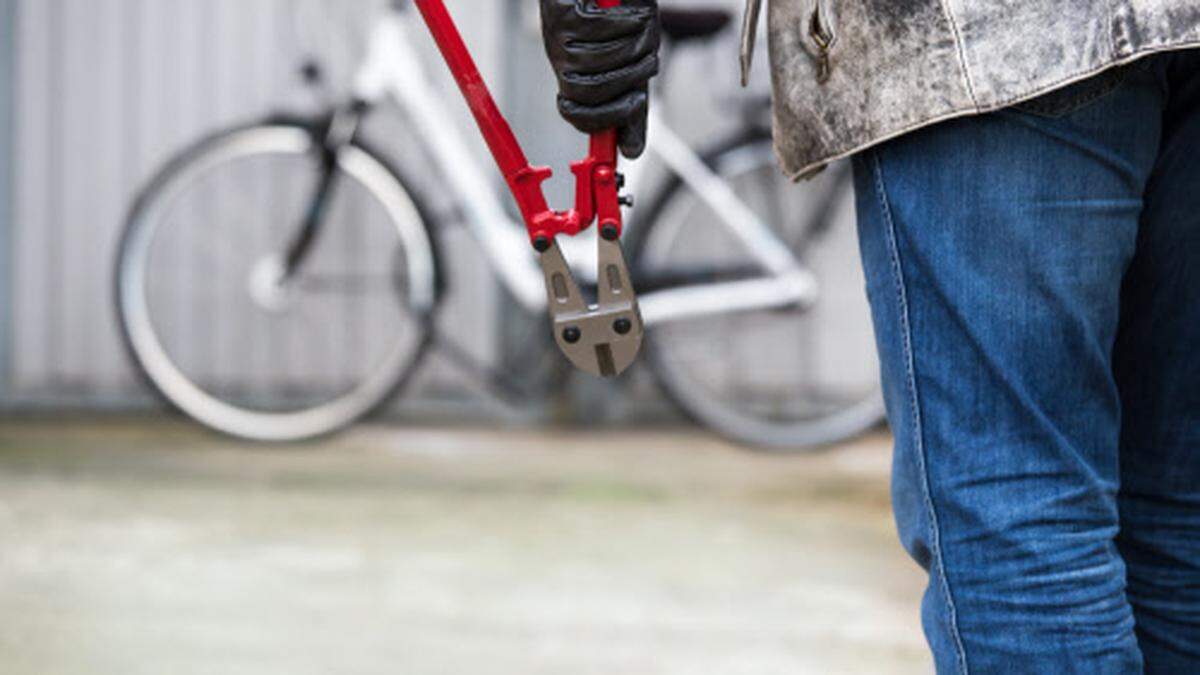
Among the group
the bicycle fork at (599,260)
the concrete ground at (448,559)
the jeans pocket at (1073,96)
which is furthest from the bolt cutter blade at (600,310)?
the concrete ground at (448,559)

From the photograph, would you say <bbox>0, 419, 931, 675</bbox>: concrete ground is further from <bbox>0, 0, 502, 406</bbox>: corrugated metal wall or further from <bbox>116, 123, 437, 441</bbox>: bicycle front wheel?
<bbox>0, 0, 502, 406</bbox>: corrugated metal wall

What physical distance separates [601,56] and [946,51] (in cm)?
24

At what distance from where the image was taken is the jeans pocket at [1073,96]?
96 cm

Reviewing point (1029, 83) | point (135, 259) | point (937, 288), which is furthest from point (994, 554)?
point (135, 259)

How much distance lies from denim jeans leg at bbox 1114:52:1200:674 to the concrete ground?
91 cm

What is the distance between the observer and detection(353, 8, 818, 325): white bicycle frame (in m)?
3.44

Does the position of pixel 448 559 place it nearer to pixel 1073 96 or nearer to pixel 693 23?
pixel 693 23

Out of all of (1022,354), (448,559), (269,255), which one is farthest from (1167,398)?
(269,255)

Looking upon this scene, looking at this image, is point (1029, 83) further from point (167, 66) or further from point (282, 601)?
point (167, 66)

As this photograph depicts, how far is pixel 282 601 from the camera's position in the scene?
2.34m

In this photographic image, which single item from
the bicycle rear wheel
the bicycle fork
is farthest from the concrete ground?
the bicycle fork

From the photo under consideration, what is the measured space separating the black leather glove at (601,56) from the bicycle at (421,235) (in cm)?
238

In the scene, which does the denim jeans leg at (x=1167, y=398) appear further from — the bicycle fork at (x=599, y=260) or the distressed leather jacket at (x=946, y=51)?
the bicycle fork at (x=599, y=260)

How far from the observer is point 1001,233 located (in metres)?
0.97
